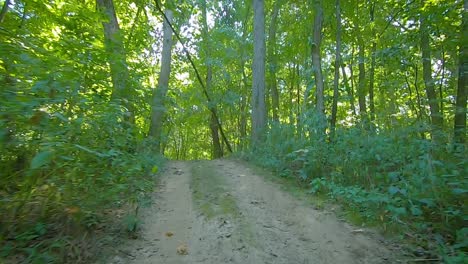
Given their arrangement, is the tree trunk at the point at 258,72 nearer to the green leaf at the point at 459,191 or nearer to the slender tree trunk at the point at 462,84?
the slender tree trunk at the point at 462,84

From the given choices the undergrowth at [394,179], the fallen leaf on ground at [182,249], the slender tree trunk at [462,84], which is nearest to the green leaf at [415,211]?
the undergrowth at [394,179]

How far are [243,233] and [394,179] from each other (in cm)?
239

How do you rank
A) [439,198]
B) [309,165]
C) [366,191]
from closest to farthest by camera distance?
[439,198]
[366,191]
[309,165]

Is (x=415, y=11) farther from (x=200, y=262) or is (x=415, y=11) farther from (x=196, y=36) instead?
(x=196, y=36)

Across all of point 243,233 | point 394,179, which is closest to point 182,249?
point 243,233

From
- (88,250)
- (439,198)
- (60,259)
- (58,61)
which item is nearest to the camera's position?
(60,259)

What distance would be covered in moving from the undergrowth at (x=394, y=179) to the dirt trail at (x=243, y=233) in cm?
46

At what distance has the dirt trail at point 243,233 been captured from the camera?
3299 mm

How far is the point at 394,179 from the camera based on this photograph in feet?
15.3

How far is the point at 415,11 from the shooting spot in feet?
21.5

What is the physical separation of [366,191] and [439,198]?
1.21m

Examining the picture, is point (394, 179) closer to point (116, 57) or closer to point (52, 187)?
point (52, 187)

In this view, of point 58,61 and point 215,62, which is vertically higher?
point 215,62

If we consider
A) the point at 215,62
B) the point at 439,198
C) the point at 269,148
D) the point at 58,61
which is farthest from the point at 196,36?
the point at 439,198
